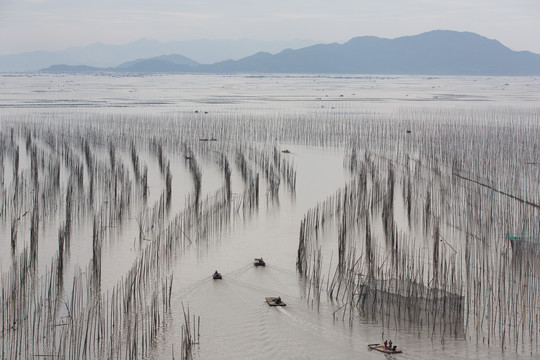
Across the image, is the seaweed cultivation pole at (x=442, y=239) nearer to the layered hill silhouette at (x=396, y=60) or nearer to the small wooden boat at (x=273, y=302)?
the small wooden boat at (x=273, y=302)

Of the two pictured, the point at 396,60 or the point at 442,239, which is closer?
the point at 442,239

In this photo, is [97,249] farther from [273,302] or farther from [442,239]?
[442,239]

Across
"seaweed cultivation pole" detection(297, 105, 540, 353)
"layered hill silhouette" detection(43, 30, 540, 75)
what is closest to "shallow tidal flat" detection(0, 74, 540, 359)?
"seaweed cultivation pole" detection(297, 105, 540, 353)

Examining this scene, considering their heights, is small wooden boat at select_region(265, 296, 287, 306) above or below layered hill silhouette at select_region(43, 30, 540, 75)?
below

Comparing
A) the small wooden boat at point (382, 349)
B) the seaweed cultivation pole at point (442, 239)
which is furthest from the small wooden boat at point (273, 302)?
the small wooden boat at point (382, 349)

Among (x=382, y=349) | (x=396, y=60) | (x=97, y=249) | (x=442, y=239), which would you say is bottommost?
(x=382, y=349)

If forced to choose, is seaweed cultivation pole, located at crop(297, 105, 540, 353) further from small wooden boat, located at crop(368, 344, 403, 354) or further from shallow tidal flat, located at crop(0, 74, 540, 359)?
small wooden boat, located at crop(368, 344, 403, 354)

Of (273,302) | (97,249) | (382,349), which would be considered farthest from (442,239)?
(97,249)
